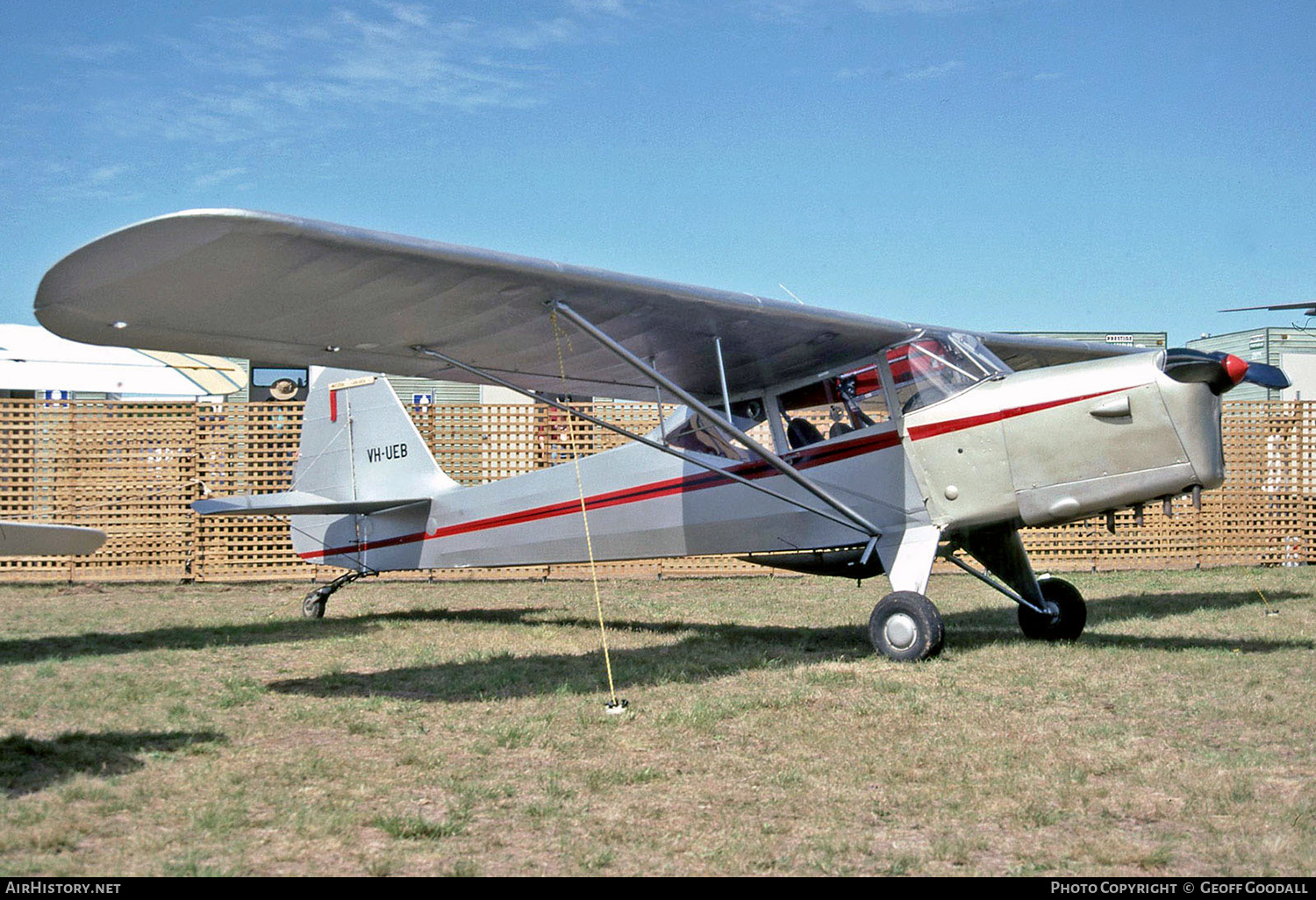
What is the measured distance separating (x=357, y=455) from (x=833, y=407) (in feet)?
17.0

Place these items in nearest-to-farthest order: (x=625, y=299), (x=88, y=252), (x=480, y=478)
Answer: (x=88, y=252)
(x=625, y=299)
(x=480, y=478)

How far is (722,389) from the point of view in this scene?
7.78 meters

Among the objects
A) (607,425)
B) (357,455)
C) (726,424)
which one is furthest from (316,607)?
(726,424)

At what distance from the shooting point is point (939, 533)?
7379mm

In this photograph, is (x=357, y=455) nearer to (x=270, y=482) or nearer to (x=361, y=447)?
(x=361, y=447)

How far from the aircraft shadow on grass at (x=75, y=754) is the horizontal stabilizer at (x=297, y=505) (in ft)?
15.0

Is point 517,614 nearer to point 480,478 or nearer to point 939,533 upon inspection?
point 939,533

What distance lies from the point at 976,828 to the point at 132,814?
2.91 meters

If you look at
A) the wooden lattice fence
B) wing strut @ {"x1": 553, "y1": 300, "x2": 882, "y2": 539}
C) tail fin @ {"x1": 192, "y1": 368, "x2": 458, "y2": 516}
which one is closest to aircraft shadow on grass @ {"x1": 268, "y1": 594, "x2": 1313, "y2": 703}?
wing strut @ {"x1": 553, "y1": 300, "x2": 882, "y2": 539}

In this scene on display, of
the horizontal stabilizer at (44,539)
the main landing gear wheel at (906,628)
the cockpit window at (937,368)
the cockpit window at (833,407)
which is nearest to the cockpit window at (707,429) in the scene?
the cockpit window at (833,407)

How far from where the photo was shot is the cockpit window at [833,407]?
7.91 metres

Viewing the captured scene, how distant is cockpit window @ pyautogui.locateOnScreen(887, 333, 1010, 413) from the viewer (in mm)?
7512

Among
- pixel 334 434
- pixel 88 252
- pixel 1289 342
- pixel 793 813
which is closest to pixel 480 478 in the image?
pixel 334 434

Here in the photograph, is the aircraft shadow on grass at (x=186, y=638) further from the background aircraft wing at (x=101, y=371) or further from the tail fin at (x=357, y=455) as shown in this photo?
the background aircraft wing at (x=101, y=371)
